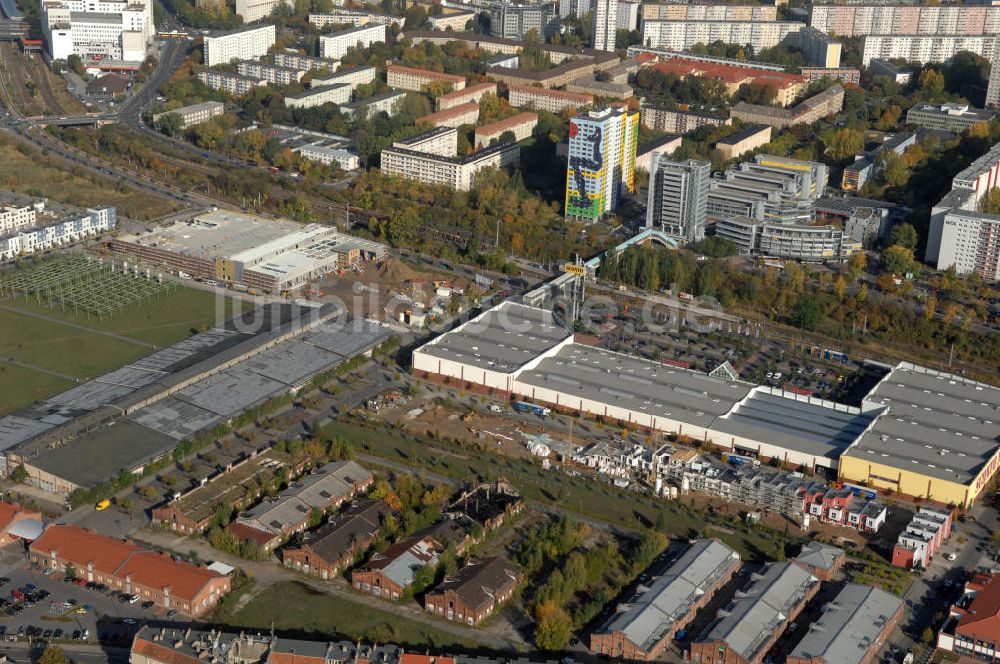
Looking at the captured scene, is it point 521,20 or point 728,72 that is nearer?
point 728,72

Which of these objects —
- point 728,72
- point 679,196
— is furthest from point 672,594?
point 728,72

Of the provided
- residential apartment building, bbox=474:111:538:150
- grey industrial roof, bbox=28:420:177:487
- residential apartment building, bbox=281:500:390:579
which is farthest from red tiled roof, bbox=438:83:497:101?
residential apartment building, bbox=281:500:390:579

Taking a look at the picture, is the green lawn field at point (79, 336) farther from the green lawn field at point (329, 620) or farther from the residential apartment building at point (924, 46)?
the residential apartment building at point (924, 46)

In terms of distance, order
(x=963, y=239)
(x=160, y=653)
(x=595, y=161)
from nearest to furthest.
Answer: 1. (x=160, y=653)
2. (x=963, y=239)
3. (x=595, y=161)

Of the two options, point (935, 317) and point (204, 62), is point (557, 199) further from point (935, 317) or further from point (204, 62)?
point (204, 62)

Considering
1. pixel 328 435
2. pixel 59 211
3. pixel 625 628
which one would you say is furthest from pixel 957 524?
pixel 59 211

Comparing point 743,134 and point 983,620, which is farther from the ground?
point 743,134

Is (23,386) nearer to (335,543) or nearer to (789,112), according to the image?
(335,543)

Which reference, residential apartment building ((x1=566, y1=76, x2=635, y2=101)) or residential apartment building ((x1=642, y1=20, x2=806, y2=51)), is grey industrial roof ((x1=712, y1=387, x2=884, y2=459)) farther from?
residential apartment building ((x1=642, y1=20, x2=806, y2=51))
